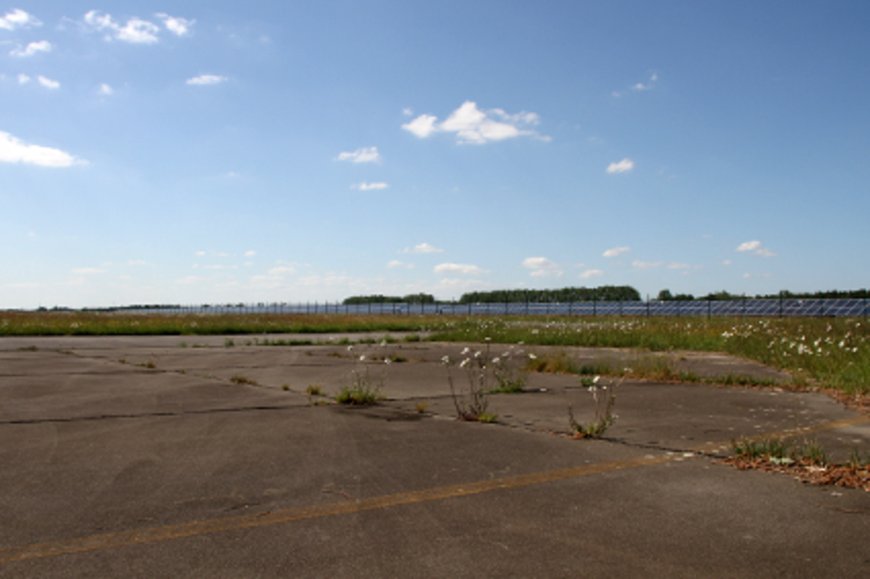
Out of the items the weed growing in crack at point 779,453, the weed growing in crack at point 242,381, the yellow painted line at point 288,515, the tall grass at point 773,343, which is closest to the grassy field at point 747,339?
the tall grass at point 773,343

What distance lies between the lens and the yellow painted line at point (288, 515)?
392 centimetres

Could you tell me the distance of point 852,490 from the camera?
5.14 metres

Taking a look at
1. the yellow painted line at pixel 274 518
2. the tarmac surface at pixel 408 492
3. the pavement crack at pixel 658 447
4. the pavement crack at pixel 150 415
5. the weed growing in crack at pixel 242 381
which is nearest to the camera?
the tarmac surface at pixel 408 492

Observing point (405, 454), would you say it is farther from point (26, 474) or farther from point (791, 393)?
point (791, 393)

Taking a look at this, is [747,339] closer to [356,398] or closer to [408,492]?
[356,398]

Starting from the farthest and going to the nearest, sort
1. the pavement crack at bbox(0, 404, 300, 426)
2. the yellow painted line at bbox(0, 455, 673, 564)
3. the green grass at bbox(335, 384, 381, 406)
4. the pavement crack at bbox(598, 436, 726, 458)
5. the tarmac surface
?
the green grass at bbox(335, 384, 381, 406), the pavement crack at bbox(0, 404, 300, 426), the pavement crack at bbox(598, 436, 726, 458), the yellow painted line at bbox(0, 455, 673, 564), the tarmac surface

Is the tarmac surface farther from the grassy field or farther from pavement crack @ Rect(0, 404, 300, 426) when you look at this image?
the grassy field

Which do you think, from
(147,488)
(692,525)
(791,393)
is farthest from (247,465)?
(791,393)

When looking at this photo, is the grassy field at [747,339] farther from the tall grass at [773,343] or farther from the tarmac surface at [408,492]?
the tarmac surface at [408,492]

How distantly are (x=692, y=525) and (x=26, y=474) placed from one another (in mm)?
5253

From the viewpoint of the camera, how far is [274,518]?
176 inches

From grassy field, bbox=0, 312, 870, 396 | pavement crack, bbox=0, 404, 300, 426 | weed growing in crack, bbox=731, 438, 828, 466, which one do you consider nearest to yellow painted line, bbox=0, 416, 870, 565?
weed growing in crack, bbox=731, 438, 828, 466

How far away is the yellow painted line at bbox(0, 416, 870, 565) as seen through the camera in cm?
392

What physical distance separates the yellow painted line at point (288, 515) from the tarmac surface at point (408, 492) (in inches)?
0.8
